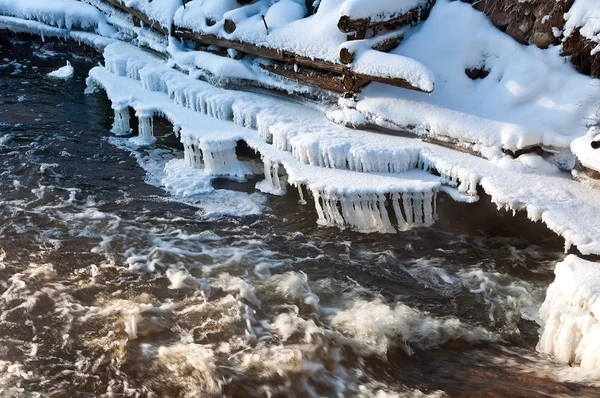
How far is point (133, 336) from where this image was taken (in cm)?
591

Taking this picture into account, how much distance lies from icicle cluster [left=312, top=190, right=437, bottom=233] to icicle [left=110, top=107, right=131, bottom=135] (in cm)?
511

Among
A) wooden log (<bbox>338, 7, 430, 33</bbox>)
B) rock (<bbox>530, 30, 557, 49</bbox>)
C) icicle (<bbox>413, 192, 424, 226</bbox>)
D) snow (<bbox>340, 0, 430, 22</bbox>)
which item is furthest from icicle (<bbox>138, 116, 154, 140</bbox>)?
rock (<bbox>530, 30, 557, 49</bbox>)

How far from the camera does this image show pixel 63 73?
1453 centimetres

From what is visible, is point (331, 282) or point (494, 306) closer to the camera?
point (494, 306)

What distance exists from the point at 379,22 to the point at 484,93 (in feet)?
6.43

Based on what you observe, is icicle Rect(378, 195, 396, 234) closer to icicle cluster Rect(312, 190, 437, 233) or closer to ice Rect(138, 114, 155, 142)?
icicle cluster Rect(312, 190, 437, 233)

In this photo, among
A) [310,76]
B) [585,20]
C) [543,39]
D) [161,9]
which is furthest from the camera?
[161,9]

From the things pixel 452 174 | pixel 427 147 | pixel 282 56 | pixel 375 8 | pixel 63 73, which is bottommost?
pixel 63 73

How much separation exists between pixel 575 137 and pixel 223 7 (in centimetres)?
716

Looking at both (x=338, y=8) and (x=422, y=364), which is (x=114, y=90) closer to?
(x=338, y=8)

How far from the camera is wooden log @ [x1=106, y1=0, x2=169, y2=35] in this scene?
42.3 feet

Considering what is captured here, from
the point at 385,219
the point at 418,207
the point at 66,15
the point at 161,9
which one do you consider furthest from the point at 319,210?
the point at 66,15

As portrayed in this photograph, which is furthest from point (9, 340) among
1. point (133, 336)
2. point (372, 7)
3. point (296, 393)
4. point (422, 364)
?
point (372, 7)

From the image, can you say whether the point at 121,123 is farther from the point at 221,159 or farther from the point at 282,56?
the point at 282,56
